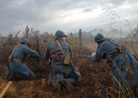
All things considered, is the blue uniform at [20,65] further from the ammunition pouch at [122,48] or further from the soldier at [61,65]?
the ammunition pouch at [122,48]

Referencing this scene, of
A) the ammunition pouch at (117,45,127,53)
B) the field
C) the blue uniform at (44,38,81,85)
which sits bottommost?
the field

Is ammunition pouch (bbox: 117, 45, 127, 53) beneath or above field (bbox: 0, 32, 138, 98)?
above

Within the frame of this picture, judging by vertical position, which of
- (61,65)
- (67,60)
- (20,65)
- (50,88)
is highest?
(67,60)

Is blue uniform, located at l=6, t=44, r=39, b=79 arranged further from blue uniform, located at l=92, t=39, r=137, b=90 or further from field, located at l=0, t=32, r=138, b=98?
blue uniform, located at l=92, t=39, r=137, b=90

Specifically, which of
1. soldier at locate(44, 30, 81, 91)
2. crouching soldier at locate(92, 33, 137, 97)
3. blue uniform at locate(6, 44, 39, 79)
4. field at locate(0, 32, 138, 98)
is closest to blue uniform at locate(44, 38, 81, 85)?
soldier at locate(44, 30, 81, 91)

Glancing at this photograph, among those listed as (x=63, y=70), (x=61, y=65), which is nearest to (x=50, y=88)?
(x=63, y=70)

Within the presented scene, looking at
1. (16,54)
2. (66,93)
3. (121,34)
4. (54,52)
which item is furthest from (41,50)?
(121,34)

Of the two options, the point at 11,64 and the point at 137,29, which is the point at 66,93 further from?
the point at 11,64

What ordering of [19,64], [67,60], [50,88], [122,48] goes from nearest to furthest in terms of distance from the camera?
[122,48] < [50,88] < [67,60] < [19,64]

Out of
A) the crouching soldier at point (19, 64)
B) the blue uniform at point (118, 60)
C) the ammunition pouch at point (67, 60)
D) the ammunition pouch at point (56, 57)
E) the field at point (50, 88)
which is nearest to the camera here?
the field at point (50, 88)

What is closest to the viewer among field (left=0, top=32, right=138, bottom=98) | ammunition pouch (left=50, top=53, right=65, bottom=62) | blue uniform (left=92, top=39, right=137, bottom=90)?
field (left=0, top=32, right=138, bottom=98)

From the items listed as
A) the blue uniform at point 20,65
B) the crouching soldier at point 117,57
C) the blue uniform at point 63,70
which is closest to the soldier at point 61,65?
the blue uniform at point 63,70

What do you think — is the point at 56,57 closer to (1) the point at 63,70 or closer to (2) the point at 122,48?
(1) the point at 63,70

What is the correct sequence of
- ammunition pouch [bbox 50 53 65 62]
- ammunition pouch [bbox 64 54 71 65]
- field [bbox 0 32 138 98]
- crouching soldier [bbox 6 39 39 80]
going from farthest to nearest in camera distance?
crouching soldier [bbox 6 39 39 80], ammunition pouch [bbox 50 53 65 62], ammunition pouch [bbox 64 54 71 65], field [bbox 0 32 138 98]
